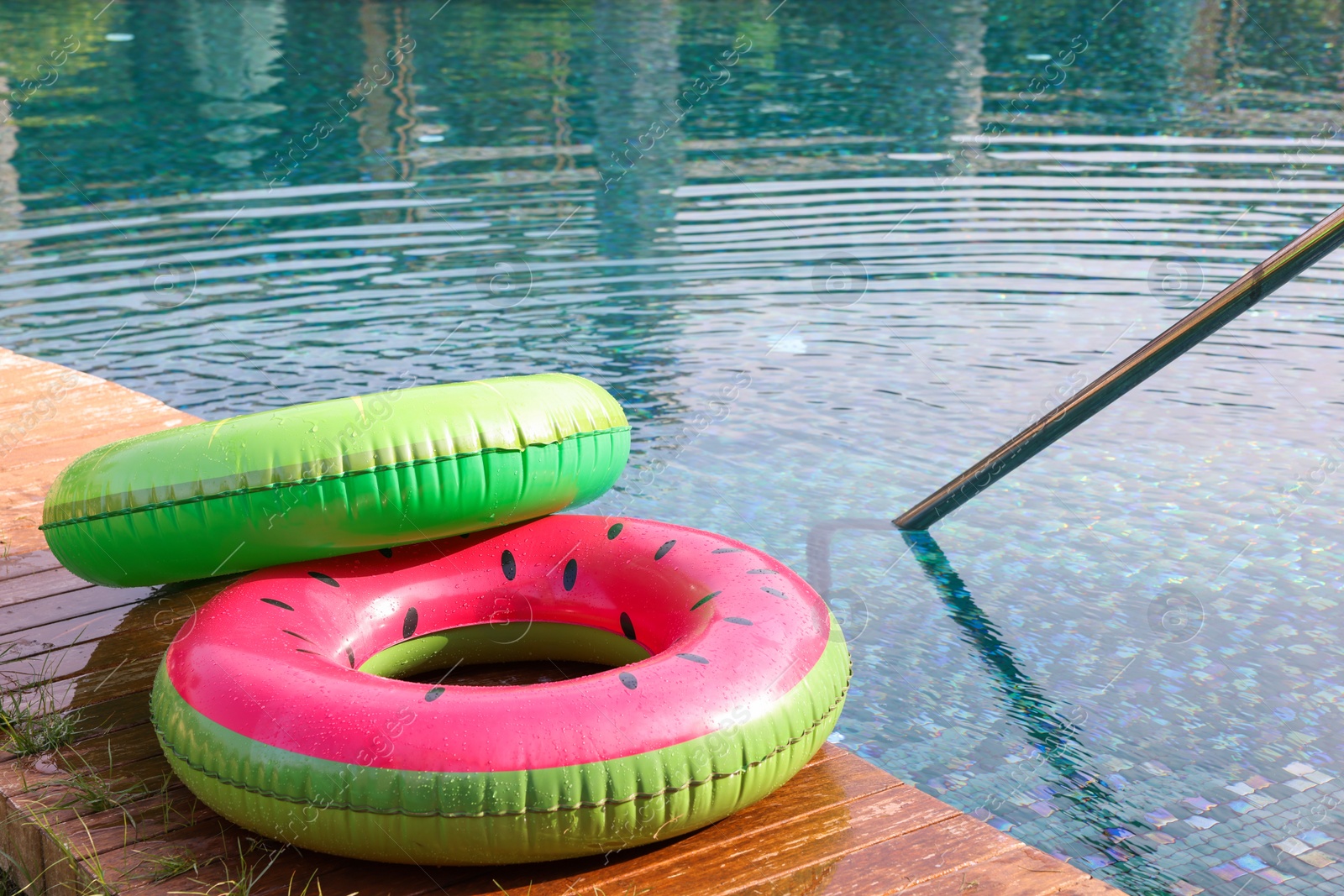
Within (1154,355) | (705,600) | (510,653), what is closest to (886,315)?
(1154,355)

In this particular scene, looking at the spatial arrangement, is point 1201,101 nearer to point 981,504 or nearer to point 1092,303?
point 1092,303

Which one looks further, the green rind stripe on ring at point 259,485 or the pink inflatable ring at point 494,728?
the green rind stripe on ring at point 259,485

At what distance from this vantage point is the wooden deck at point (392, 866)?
1924 millimetres

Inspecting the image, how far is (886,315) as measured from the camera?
20.5 ft

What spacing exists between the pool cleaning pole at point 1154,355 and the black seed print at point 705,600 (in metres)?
1.51

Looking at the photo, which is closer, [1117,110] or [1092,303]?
[1092,303]

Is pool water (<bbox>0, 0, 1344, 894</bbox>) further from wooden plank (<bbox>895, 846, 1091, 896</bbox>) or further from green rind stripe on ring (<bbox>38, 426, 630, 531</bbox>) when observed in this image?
Result: green rind stripe on ring (<bbox>38, 426, 630, 531</bbox>)

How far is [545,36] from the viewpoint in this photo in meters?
15.2

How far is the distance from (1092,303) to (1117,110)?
596cm

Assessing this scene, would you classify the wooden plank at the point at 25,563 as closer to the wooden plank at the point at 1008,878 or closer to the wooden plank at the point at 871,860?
the wooden plank at the point at 871,860

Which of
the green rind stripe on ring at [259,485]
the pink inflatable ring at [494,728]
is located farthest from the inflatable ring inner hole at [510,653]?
the green rind stripe on ring at [259,485]

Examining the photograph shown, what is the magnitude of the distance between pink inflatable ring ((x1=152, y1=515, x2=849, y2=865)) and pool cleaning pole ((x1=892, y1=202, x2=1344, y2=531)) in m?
1.35

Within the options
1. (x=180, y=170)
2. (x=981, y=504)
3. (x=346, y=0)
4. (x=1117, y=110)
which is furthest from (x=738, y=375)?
(x=346, y=0)

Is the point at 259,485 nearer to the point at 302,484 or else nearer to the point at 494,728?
the point at 302,484
